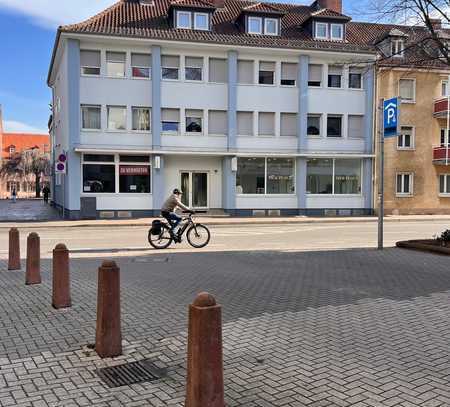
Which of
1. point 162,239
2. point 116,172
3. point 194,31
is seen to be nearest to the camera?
point 162,239

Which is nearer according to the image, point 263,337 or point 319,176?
point 263,337

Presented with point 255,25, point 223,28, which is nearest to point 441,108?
point 255,25

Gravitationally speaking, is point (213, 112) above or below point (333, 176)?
above

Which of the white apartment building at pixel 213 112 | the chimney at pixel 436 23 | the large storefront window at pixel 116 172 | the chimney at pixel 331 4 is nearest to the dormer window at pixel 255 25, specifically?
the white apartment building at pixel 213 112

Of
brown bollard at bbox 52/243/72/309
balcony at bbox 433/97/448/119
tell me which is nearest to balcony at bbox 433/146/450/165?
balcony at bbox 433/97/448/119

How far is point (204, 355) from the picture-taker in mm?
3248

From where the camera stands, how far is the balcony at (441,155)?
31.0m

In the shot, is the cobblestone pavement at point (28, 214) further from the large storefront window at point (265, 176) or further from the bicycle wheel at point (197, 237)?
the bicycle wheel at point (197, 237)

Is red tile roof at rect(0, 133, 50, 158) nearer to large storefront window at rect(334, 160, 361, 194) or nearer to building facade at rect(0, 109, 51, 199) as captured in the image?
building facade at rect(0, 109, 51, 199)

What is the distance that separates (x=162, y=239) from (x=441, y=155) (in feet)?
77.0

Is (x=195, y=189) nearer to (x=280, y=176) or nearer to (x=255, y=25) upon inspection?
(x=280, y=176)

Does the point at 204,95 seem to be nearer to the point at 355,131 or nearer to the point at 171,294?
the point at 355,131

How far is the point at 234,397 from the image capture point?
3.88m

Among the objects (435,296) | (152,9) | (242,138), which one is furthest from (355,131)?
(435,296)
